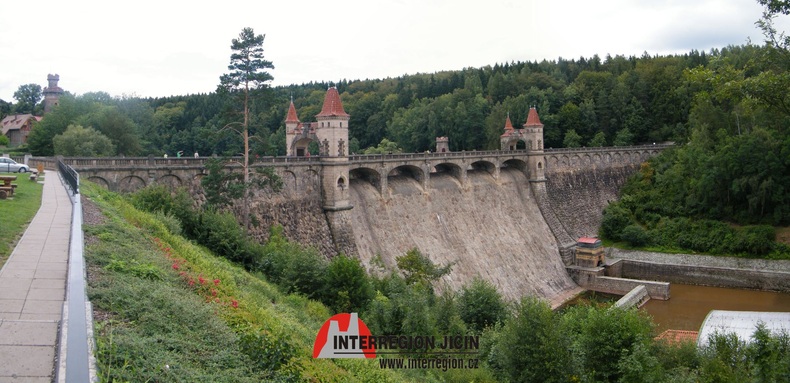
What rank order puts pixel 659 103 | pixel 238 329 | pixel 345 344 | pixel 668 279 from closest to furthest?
1. pixel 238 329
2. pixel 345 344
3. pixel 668 279
4. pixel 659 103

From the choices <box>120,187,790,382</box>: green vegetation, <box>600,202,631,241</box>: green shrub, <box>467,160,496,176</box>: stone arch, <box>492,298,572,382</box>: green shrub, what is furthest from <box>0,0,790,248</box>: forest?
<box>467,160,496,176</box>: stone arch

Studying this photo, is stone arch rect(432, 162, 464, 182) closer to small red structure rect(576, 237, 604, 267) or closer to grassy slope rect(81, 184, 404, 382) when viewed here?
small red structure rect(576, 237, 604, 267)

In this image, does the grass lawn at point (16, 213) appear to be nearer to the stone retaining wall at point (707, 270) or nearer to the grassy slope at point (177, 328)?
the grassy slope at point (177, 328)

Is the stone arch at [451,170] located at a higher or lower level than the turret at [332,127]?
lower

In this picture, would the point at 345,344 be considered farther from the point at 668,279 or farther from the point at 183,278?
the point at 668,279

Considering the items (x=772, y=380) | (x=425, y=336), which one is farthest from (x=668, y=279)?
(x=425, y=336)

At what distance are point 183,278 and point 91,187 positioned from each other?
43.1ft

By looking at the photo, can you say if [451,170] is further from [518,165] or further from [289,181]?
[289,181]

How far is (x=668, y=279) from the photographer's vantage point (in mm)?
56875

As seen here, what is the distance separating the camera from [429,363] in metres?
19.5

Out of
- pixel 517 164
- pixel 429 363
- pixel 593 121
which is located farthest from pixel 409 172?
pixel 593 121

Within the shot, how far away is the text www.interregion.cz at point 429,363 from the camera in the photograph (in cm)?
1824
